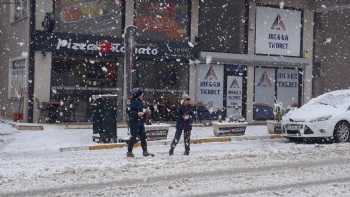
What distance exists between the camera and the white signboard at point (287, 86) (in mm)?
27922

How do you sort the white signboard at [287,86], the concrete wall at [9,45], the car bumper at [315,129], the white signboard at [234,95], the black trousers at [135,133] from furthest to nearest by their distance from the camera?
the white signboard at [287,86]
the white signboard at [234,95]
the concrete wall at [9,45]
the car bumper at [315,129]
the black trousers at [135,133]

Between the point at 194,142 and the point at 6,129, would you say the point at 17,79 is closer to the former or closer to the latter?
the point at 6,129

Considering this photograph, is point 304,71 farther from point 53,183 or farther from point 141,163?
point 53,183

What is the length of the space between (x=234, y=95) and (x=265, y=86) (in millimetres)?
1757

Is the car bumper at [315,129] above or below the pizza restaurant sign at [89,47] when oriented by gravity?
below

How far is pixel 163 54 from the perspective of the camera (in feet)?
81.5

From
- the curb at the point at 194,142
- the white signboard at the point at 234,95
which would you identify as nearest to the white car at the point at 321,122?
the curb at the point at 194,142

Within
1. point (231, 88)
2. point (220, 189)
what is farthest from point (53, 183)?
point (231, 88)

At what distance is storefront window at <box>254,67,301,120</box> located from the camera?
2727 cm

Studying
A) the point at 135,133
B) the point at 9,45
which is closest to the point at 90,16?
the point at 9,45

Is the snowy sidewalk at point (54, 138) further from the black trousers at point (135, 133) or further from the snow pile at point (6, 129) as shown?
the black trousers at point (135, 133)

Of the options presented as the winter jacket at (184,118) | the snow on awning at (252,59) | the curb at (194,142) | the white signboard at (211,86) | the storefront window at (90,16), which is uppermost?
the storefront window at (90,16)

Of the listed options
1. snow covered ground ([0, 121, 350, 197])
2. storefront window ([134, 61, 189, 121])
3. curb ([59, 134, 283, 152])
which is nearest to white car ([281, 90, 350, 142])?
snow covered ground ([0, 121, 350, 197])

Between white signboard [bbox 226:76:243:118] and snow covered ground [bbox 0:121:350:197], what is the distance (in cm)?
931
